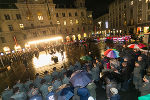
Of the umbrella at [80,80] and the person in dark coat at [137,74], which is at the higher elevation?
the umbrella at [80,80]

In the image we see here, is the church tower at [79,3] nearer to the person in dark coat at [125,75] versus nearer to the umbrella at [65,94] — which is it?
the person in dark coat at [125,75]

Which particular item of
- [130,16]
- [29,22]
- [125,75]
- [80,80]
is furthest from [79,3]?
[80,80]

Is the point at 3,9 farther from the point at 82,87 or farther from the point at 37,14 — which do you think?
the point at 82,87

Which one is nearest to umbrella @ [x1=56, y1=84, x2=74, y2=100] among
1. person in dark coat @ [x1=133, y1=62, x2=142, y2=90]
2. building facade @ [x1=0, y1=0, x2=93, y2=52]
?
person in dark coat @ [x1=133, y1=62, x2=142, y2=90]

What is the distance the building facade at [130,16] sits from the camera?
94.8 feet

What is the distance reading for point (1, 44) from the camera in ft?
100

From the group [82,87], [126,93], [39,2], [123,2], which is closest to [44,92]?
[82,87]

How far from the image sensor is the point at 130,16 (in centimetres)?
3631

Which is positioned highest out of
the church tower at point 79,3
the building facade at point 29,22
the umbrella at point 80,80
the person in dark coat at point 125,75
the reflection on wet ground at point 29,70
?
the church tower at point 79,3

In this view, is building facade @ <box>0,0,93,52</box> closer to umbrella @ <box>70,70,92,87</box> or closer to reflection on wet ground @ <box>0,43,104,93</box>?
reflection on wet ground @ <box>0,43,104,93</box>

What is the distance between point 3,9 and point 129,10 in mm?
50257

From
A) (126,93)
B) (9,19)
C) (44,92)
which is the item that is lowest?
(126,93)

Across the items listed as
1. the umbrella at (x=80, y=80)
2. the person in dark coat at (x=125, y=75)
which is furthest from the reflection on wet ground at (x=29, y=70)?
the umbrella at (x=80, y=80)

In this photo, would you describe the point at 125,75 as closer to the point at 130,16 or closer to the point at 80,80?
the point at 80,80
